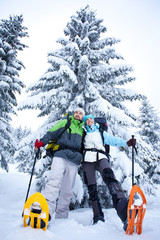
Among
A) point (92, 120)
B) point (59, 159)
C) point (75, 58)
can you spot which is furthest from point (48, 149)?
point (75, 58)

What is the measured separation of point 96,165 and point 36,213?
5.93 feet

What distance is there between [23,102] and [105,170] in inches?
178

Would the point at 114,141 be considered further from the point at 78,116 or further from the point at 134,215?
the point at 134,215

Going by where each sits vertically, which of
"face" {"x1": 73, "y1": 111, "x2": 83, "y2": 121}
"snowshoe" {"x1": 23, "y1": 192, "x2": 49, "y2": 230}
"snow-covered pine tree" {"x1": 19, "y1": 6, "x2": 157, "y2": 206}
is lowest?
"snowshoe" {"x1": 23, "y1": 192, "x2": 49, "y2": 230}

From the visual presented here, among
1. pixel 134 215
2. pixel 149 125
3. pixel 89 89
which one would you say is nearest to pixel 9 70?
pixel 89 89

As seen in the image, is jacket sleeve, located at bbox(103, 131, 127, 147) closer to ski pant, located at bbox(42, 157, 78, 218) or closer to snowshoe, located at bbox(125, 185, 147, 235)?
ski pant, located at bbox(42, 157, 78, 218)

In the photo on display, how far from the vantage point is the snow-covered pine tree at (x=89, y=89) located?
562 centimetres

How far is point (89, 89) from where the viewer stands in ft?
20.8

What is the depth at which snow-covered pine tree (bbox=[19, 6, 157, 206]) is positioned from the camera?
5.62 meters

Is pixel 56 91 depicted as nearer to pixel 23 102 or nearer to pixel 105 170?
pixel 23 102

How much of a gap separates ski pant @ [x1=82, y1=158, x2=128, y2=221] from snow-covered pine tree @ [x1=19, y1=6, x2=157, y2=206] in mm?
2121

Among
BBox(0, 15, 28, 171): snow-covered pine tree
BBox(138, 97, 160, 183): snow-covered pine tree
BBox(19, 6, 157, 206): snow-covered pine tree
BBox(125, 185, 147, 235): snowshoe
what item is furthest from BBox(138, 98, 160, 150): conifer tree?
BBox(125, 185, 147, 235): snowshoe

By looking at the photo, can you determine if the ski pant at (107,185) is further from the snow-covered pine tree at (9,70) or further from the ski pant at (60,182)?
the snow-covered pine tree at (9,70)

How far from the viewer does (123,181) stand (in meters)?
5.34
